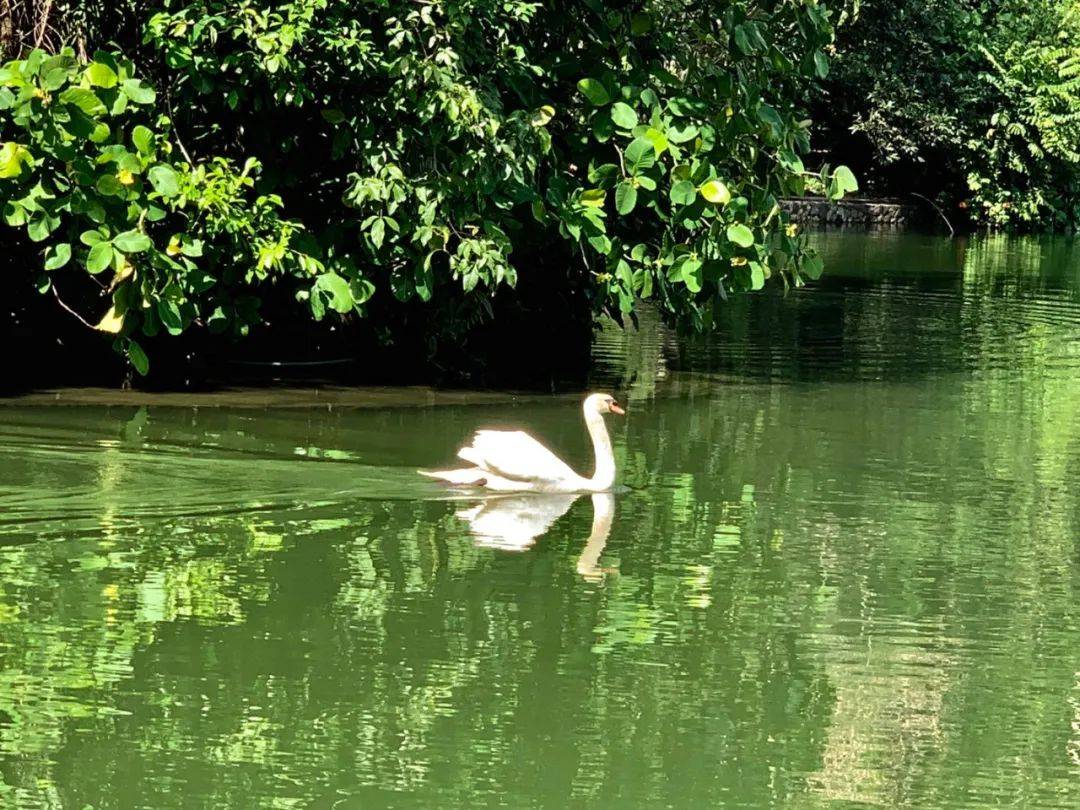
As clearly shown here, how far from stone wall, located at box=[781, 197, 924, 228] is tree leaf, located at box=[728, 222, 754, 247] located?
31.9 meters

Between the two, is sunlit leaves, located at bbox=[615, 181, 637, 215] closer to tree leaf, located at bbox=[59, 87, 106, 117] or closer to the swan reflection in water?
the swan reflection in water

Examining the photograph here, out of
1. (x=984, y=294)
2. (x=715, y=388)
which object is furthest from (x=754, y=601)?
(x=984, y=294)

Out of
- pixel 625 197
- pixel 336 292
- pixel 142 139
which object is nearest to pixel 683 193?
Result: pixel 625 197

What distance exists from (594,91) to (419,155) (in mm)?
1281

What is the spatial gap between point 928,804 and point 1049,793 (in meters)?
0.43

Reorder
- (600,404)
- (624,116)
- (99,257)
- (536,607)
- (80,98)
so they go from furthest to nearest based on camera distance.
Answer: (624,116) < (99,257) < (80,98) < (600,404) < (536,607)

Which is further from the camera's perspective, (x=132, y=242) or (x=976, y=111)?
(x=976, y=111)

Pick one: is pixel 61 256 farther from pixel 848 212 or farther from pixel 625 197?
pixel 848 212

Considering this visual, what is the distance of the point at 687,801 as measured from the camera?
21.2ft

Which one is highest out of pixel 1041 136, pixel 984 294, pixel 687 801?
pixel 1041 136

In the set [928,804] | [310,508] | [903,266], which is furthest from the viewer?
[903,266]

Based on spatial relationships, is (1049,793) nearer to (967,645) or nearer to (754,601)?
(967,645)

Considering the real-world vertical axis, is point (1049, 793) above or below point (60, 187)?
below

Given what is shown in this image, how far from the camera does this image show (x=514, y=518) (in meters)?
10.8
